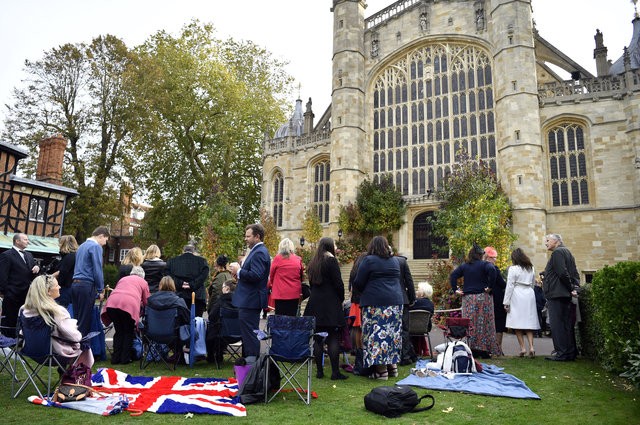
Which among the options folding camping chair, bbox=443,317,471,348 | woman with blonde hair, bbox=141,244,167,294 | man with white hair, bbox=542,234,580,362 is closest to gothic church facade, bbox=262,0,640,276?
man with white hair, bbox=542,234,580,362

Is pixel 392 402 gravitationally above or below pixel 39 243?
below

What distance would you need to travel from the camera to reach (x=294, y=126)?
1179 inches

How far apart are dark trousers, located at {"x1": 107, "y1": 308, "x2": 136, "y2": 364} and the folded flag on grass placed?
3.46 ft

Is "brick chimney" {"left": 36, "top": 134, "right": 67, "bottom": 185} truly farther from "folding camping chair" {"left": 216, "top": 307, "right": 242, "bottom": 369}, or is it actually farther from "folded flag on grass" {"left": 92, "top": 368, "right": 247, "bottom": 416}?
"folded flag on grass" {"left": 92, "top": 368, "right": 247, "bottom": 416}

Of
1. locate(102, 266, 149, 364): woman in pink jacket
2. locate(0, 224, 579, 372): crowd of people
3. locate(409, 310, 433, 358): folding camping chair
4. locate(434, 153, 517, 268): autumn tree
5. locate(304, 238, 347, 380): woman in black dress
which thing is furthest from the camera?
locate(434, 153, 517, 268): autumn tree

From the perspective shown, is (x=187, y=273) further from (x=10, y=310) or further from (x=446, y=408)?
(x=446, y=408)

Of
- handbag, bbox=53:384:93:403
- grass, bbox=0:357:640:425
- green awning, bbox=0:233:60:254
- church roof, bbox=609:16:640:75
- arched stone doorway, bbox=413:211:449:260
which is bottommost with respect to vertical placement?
grass, bbox=0:357:640:425

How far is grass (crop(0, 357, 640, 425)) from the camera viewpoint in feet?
14.1

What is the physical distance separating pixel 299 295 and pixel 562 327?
4.66 m

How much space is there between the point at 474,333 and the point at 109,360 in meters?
6.38

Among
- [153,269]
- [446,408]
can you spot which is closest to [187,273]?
[153,269]

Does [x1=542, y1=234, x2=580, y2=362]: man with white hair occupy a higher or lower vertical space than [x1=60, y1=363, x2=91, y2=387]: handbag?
higher

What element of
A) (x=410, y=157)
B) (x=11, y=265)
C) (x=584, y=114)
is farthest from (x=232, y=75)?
(x=11, y=265)

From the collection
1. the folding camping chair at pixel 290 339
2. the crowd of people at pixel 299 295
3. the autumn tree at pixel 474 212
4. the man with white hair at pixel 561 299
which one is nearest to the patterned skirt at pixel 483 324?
the crowd of people at pixel 299 295
